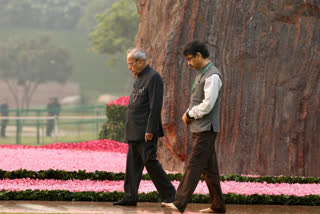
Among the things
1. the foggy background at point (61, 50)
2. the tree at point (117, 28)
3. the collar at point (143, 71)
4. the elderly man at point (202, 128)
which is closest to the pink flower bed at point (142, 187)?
the elderly man at point (202, 128)

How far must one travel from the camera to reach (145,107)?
7039 millimetres

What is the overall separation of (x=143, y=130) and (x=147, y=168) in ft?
1.50

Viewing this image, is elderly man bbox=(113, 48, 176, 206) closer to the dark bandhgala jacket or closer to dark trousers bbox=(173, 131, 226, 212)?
the dark bandhgala jacket

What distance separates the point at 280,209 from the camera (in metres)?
7.37

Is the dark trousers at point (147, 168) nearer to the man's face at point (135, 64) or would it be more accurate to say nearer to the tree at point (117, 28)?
the man's face at point (135, 64)

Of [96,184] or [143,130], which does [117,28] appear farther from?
[143,130]

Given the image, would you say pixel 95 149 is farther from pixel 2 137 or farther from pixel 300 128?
pixel 2 137

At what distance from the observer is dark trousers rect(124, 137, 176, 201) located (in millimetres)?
6984

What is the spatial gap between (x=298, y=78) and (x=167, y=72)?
2211 millimetres

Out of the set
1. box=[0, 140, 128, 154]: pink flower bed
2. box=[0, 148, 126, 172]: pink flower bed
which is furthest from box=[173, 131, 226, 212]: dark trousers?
box=[0, 140, 128, 154]: pink flower bed

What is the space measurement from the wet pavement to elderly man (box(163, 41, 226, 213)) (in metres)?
0.39

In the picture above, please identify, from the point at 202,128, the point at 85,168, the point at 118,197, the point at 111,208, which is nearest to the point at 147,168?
the point at 111,208

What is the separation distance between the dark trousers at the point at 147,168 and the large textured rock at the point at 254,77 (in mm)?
3010

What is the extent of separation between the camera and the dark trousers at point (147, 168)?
698 cm
